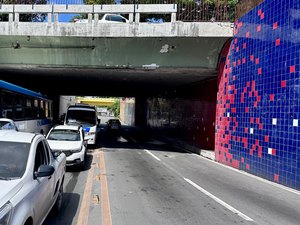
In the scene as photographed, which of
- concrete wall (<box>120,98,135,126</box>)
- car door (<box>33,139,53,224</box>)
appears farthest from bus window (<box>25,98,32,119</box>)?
concrete wall (<box>120,98,135,126</box>)

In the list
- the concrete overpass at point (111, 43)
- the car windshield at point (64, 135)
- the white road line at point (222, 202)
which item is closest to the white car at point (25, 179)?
the white road line at point (222, 202)

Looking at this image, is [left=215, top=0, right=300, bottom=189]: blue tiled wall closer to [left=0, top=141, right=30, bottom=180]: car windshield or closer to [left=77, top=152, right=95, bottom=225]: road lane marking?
[left=77, top=152, right=95, bottom=225]: road lane marking

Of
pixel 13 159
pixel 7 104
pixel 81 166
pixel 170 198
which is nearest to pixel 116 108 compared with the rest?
pixel 7 104

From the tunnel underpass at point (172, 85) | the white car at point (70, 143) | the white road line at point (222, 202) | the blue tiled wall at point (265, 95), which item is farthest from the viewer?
the tunnel underpass at point (172, 85)

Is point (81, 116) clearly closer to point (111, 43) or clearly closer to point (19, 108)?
point (111, 43)

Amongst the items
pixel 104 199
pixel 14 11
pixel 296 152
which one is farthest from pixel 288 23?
pixel 14 11

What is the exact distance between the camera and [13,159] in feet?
17.3

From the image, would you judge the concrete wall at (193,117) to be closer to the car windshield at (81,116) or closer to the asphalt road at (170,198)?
the car windshield at (81,116)

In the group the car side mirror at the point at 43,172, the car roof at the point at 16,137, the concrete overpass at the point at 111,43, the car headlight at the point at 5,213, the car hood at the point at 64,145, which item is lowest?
the car hood at the point at 64,145

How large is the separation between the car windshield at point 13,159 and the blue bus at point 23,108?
9.28m

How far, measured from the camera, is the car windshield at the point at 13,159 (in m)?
4.98

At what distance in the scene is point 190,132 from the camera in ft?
86.5

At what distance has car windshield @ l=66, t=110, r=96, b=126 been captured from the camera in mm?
22986

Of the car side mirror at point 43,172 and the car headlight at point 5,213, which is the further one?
the car side mirror at point 43,172
